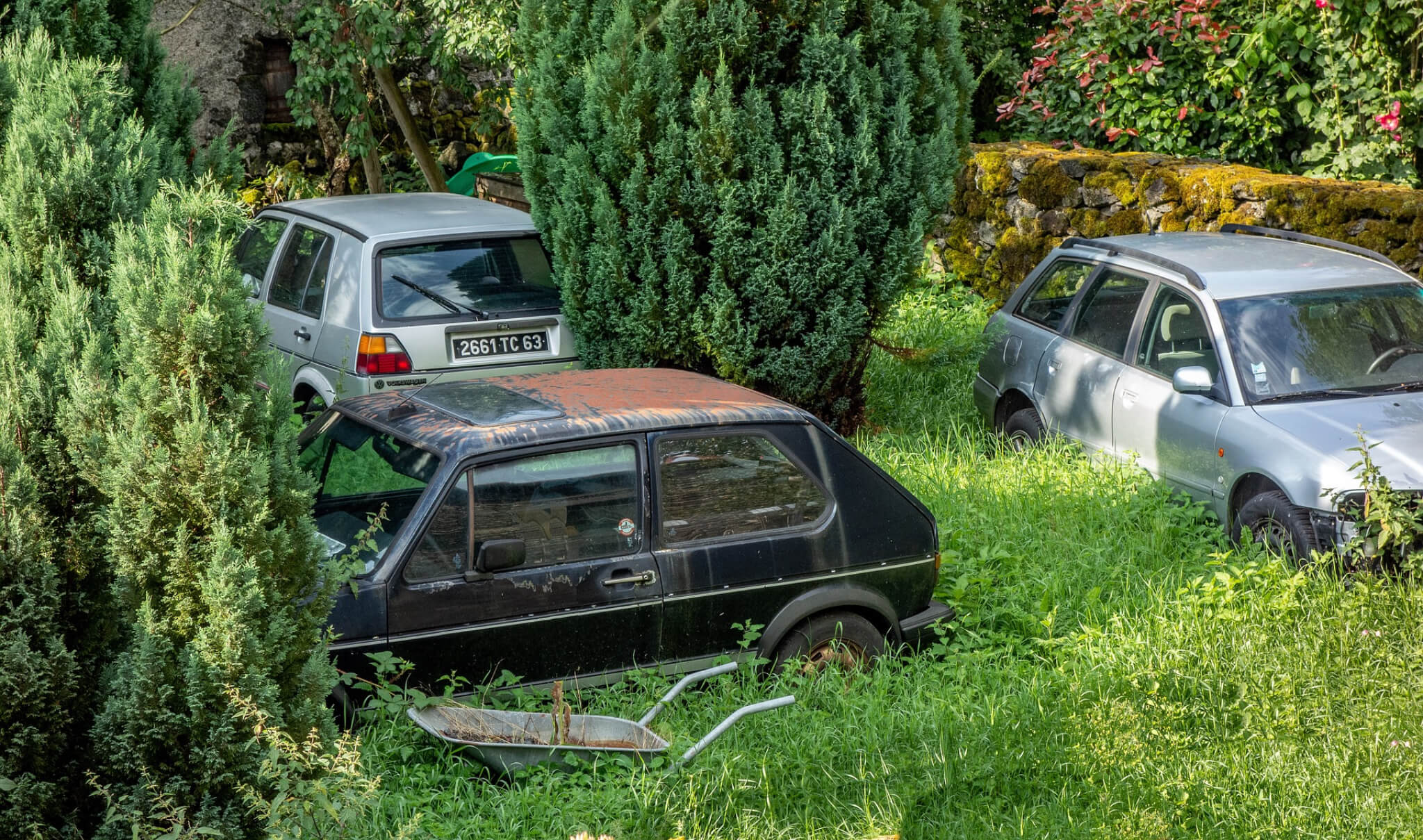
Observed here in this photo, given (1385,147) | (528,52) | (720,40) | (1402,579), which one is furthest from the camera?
(1385,147)

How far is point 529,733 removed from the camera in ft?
14.8

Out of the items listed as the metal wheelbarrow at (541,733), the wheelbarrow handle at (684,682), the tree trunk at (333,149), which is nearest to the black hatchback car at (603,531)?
the wheelbarrow handle at (684,682)

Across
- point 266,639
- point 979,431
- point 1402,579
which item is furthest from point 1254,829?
point 979,431

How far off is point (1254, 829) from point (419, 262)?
18.6ft

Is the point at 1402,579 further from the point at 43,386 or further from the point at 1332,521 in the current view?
the point at 43,386

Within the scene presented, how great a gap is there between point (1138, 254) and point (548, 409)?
14.7 feet

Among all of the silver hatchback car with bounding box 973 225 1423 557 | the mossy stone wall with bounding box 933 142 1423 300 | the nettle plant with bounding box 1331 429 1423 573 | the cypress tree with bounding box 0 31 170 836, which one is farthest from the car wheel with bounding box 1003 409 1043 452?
the cypress tree with bounding box 0 31 170 836

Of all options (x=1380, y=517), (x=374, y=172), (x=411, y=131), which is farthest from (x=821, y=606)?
(x=374, y=172)

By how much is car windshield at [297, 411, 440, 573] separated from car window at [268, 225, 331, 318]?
2891 millimetres

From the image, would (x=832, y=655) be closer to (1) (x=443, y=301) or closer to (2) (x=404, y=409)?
(2) (x=404, y=409)

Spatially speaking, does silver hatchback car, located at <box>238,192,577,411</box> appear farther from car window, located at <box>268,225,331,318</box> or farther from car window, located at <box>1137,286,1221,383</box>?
car window, located at <box>1137,286,1221,383</box>

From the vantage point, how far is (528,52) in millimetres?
8172

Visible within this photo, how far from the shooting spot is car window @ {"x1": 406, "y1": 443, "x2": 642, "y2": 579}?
4.77m

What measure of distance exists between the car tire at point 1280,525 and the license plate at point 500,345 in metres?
4.23
